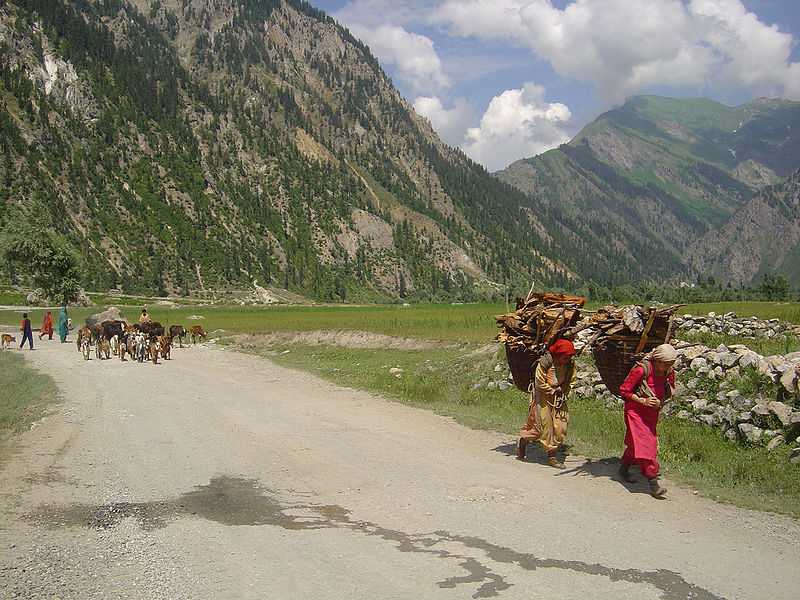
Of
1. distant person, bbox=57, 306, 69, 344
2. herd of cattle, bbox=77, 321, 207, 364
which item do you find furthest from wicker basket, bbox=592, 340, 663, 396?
distant person, bbox=57, 306, 69, 344

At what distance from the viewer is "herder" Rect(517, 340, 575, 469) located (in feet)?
34.0

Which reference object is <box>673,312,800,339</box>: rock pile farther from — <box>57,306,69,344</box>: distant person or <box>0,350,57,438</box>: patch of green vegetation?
<box>57,306,69,344</box>: distant person

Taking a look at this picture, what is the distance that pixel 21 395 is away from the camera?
59.2 ft

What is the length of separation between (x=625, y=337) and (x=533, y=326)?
1722mm

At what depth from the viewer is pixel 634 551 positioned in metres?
6.59

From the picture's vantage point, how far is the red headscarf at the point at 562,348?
34.1 feet

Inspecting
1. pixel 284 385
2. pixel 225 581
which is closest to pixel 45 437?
pixel 225 581

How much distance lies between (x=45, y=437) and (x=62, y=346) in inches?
1079

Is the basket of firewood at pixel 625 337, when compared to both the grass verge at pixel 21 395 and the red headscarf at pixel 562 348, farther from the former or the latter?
the grass verge at pixel 21 395

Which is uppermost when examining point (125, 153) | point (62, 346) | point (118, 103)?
point (118, 103)

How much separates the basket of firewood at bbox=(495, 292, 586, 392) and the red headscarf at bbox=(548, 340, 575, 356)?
0.37 feet

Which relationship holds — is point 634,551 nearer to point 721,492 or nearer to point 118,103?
point 721,492

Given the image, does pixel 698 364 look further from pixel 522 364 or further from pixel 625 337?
pixel 625 337

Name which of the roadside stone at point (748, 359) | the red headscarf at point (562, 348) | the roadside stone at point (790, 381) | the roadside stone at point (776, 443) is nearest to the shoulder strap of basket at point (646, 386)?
the red headscarf at point (562, 348)
